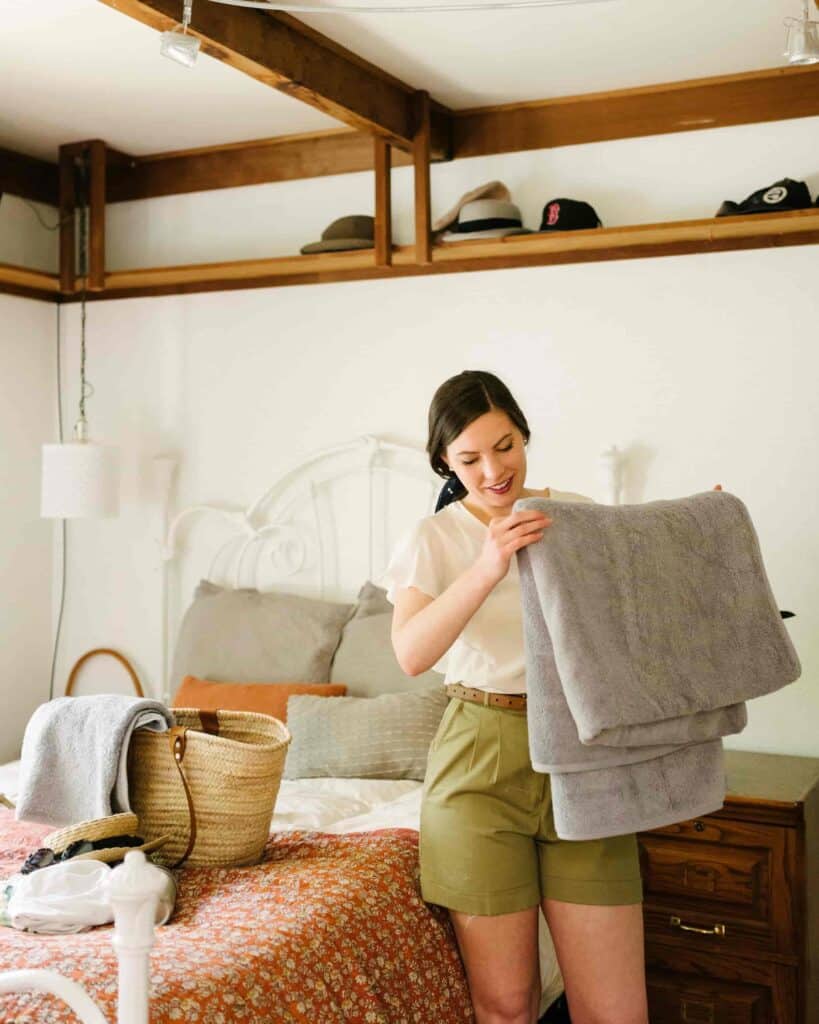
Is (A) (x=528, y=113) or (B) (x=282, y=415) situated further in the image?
(B) (x=282, y=415)

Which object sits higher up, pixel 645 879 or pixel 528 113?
pixel 528 113

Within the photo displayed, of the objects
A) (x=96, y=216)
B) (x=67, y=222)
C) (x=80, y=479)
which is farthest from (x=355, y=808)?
(x=67, y=222)

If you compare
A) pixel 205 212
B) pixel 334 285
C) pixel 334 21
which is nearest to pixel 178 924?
pixel 334 21

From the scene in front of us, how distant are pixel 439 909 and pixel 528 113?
2.28m

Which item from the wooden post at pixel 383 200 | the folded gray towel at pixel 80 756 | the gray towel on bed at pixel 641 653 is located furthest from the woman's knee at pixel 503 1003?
the wooden post at pixel 383 200

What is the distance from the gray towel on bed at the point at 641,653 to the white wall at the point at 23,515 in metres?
2.72

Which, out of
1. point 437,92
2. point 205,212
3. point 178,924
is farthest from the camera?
point 205,212

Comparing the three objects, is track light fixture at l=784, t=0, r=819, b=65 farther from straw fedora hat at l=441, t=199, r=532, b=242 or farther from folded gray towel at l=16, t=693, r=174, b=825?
folded gray towel at l=16, t=693, r=174, b=825

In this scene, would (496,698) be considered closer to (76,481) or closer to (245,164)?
(76,481)

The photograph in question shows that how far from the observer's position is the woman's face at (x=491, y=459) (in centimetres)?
210

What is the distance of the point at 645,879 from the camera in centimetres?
297

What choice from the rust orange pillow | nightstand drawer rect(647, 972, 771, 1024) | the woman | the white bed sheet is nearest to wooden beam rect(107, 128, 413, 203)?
the rust orange pillow

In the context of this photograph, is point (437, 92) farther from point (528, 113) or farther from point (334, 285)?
point (334, 285)

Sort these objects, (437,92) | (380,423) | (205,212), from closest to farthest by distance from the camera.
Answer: (437,92)
(380,423)
(205,212)
